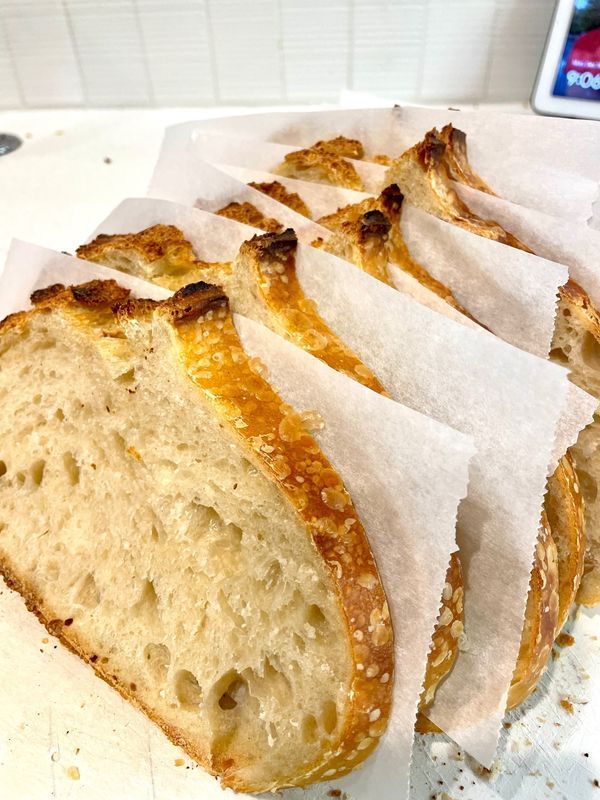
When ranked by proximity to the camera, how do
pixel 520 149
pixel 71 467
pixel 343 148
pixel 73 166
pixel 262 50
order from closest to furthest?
pixel 71 467
pixel 520 149
pixel 343 148
pixel 73 166
pixel 262 50

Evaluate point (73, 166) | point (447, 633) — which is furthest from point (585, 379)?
point (73, 166)

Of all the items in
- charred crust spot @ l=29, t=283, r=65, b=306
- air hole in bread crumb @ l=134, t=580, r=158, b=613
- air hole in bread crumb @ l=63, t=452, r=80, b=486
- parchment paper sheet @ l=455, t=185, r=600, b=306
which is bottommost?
air hole in bread crumb @ l=134, t=580, r=158, b=613

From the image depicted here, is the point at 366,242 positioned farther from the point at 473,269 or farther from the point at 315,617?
the point at 315,617

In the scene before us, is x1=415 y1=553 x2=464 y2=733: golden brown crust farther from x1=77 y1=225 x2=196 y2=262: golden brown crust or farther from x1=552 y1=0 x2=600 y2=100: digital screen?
x1=552 y1=0 x2=600 y2=100: digital screen

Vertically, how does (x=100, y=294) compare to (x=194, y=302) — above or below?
below

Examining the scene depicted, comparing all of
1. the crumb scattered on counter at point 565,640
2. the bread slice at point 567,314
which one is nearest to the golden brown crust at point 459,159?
the bread slice at point 567,314

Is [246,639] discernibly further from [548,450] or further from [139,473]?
[548,450]

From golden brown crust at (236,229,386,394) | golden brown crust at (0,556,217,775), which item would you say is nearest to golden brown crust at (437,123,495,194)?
golden brown crust at (236,229,386,394)
